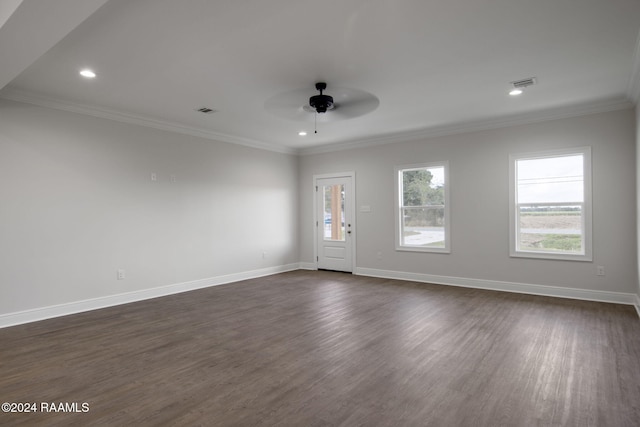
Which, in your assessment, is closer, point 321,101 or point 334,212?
point 321,101

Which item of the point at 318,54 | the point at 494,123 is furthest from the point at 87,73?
the point at 494,123

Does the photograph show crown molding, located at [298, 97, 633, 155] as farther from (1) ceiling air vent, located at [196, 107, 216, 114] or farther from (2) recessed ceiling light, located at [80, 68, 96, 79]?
(2) recessed ceiling light, located at [80, 68, 96, 79]

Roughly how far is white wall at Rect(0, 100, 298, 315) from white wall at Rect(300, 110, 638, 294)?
2014 millimetres

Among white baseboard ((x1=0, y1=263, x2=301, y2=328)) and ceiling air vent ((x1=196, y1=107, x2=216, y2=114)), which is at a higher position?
ceiling air vent ((x1=196, y1=107, x2=216, y2=114))

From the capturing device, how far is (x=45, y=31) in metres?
2.47

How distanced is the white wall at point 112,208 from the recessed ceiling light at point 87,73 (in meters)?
1.16

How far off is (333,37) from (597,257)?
4664mm

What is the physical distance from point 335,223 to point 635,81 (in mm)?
5111

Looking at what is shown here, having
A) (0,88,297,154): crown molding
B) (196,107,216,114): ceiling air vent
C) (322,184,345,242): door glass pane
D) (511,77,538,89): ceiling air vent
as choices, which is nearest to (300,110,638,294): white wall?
(322,184,345,242): door glass pane

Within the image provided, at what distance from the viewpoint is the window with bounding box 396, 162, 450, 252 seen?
6.21 metres

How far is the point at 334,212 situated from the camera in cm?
761

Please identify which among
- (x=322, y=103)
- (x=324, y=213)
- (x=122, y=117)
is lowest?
(x=324, y=213)

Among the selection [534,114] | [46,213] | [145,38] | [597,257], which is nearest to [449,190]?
[534,114]

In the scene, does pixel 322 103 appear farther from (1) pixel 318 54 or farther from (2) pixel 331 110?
(1) pixel 318 54
